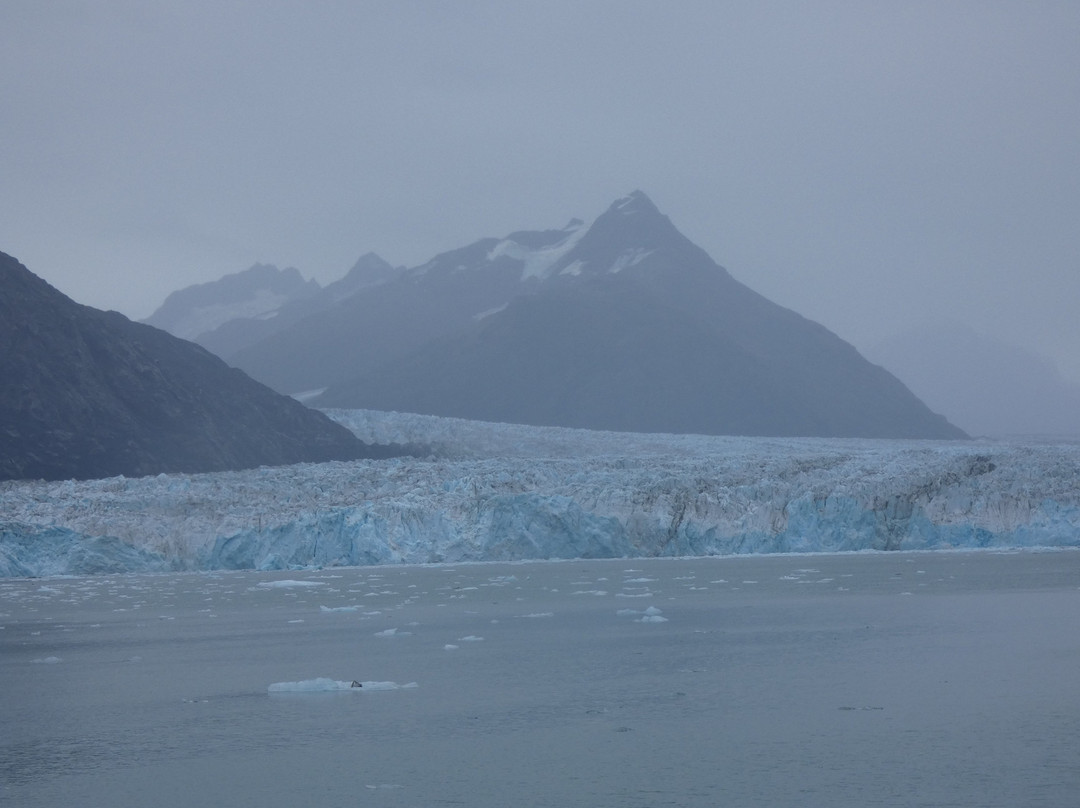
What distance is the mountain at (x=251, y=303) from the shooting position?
9986 cm

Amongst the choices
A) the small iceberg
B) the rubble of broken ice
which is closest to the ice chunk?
the rubble of broken ice

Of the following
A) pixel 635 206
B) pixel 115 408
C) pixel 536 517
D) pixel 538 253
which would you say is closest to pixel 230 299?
pixel 538 253

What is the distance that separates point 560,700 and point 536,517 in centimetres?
1313

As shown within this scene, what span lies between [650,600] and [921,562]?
22.9 ft

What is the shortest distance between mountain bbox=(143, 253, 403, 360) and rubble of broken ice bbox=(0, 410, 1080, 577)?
230 feet

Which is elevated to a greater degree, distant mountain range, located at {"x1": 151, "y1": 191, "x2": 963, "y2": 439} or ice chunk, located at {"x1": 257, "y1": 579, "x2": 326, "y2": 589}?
distant mountain range, located at {"x1": 151, "y1": 191, "x2": 963, "y2": 439}

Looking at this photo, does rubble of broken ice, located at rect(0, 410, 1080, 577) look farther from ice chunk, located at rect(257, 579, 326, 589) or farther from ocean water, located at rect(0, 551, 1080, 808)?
ocean water, located at rect(0, 551, 1080, 808)

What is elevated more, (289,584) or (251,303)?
(251,303)

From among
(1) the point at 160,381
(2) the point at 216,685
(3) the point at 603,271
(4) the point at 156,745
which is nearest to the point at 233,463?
(1) the point at 160,381

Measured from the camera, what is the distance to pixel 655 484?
2205 cm

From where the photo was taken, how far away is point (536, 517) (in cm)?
2134

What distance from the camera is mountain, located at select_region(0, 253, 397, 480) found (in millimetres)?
29141

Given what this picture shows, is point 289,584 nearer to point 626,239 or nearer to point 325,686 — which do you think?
point 325,686

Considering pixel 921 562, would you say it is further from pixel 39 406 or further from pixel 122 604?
pixel 39 406
